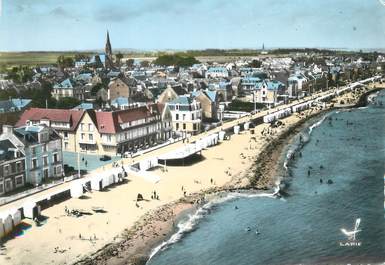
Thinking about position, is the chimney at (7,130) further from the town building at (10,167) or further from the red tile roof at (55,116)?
the red tile roof at (55,116)

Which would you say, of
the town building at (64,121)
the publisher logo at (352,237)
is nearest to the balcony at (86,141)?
the town building at (64,121)

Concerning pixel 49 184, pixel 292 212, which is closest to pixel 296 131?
pixel 292 212

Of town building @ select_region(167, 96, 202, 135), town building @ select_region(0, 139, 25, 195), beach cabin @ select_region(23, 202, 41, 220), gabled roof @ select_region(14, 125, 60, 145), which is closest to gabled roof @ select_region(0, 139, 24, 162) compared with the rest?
town building @ select_region(0, 139, 25, 195)

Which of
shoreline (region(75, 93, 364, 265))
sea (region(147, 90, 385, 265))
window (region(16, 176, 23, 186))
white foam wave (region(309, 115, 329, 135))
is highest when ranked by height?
window (region(16, 176, 23, 186))

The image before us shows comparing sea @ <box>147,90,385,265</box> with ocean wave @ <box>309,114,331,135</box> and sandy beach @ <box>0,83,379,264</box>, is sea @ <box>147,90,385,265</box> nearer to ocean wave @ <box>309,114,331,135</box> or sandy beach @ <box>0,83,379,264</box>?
sandy beach @ <box>0,83,379,264</box>

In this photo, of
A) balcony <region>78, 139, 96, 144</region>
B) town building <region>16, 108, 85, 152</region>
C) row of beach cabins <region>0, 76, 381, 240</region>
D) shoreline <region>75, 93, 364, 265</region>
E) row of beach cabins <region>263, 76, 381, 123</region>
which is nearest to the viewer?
shoreline <region>75, 93, 364, 265</region>

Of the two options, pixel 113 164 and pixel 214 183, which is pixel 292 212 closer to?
pixel 214 183
